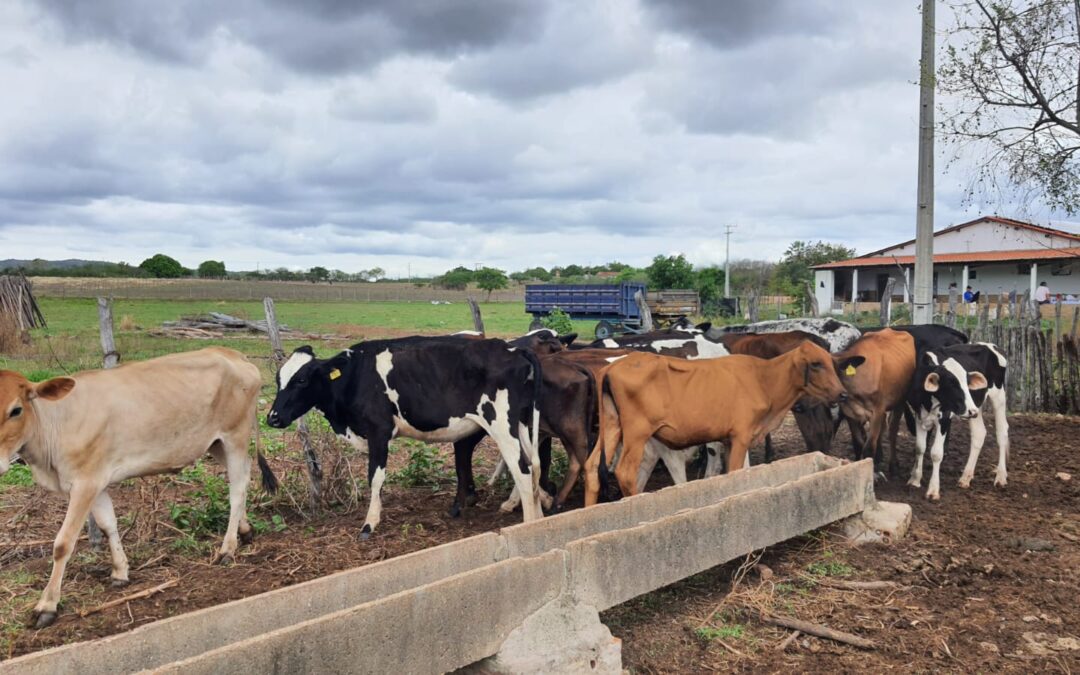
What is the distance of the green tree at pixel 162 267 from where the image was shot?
269 feet

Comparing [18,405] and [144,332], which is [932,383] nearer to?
[18,405]

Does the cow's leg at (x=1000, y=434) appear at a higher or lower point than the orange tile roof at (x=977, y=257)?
lower

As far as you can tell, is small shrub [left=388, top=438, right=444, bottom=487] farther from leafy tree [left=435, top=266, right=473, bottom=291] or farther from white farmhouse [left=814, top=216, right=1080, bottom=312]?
leafy tree [left=435, top=266, right=473, bottom=291]

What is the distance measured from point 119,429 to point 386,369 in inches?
86.1

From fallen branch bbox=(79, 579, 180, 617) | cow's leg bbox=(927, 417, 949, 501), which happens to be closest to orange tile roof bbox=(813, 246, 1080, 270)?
cow's leg bbox=(927, 417, 949, 501)

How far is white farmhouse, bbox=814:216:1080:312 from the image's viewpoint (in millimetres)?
33281

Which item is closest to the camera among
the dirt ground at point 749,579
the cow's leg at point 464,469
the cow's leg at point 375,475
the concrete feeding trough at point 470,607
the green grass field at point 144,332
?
the concrete feeding trough at point 470,607

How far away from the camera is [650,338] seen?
955 cm

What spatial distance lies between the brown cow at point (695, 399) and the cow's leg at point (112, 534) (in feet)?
11.5

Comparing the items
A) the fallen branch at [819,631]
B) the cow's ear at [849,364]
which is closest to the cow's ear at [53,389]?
the fallen branch at [819,631]

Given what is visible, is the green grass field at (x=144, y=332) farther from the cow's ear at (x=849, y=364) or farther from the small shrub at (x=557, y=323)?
the cow's ear at (x=849, y=364)

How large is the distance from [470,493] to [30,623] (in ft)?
11.6

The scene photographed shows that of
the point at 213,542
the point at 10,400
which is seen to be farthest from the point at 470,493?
the point at 10,400

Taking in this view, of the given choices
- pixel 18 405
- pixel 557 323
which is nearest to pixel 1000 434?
pixel 18 405
